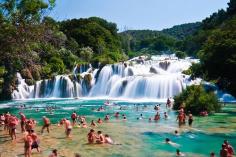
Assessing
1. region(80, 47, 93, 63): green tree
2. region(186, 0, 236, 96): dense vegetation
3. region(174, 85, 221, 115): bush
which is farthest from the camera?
region(80, 47, 93, 63): green tree

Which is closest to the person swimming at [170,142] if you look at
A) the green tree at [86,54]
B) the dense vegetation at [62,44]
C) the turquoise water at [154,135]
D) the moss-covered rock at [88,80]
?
the turquoise water at [154,135]

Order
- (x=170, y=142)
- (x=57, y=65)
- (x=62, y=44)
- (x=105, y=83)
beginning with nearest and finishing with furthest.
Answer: (x=62, y=44)
(x=170, y=142)
(x=105, y=83)
(x=57, y=65)

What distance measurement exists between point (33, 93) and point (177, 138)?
47.3 meters

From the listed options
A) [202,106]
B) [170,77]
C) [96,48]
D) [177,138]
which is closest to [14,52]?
[177,138]

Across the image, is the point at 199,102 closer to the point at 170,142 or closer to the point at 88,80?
the point at 170,142

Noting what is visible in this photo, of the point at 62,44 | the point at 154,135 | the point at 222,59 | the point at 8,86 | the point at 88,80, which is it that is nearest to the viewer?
the point at 62,44

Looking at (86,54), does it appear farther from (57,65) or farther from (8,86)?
(8,86)

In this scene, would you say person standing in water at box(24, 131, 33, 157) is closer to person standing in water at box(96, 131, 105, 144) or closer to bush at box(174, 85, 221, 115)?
person standing in water at box(96, 131, 105, 144)

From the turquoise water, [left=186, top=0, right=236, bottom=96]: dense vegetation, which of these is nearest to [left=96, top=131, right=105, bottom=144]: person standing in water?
the turquoise water

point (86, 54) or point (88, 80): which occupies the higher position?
point (86, 54)

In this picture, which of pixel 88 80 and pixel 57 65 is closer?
pixel 88 80

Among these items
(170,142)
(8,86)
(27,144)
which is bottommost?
(170,142)

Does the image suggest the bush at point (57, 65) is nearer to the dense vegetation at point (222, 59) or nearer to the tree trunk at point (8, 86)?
the tree trunk at point (8, 86)

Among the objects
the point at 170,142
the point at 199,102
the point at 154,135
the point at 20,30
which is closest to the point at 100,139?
the point at 170,142
